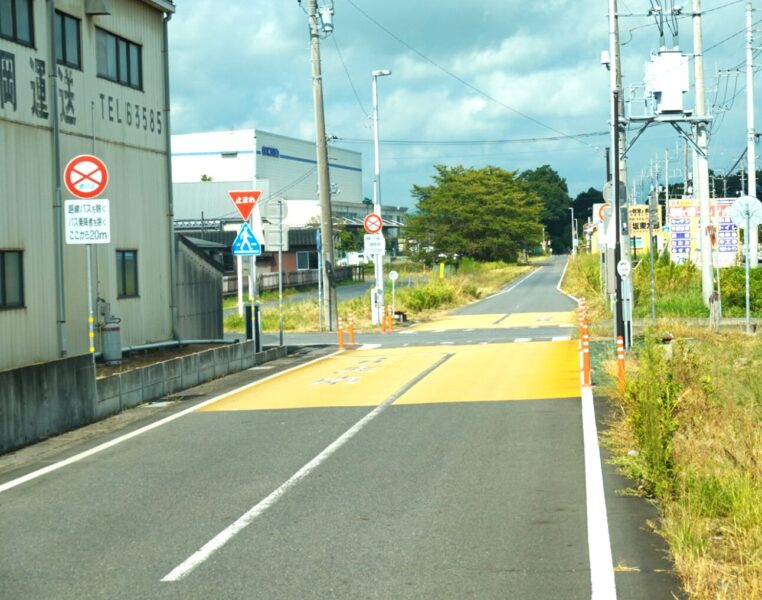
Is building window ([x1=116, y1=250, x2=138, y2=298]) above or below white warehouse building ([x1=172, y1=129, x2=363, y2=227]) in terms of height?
below

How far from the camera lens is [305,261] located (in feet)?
287

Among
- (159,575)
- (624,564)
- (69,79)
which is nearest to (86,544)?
(159,575)

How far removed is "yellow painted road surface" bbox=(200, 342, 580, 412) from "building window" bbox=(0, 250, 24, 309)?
3.77 metres

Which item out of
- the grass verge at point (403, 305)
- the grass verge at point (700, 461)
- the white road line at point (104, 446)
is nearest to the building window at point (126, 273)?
the white road line at point (104, 446)

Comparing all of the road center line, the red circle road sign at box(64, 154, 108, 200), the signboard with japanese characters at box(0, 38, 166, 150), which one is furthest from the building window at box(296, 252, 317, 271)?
the road center line

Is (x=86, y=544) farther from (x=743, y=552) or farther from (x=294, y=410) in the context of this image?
(x=294, y=410)

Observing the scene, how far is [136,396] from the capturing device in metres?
16.9

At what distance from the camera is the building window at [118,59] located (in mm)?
21219

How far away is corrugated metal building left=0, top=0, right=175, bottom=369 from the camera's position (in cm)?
1759

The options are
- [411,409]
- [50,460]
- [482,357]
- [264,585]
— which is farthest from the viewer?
[482,357]

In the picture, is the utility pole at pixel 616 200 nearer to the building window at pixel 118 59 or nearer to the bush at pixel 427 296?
the building window at pixel 118 59

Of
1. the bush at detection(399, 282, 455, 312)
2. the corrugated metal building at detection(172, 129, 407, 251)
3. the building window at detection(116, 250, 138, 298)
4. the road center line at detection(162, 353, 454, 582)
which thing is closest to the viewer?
the road center line at detection(162, 353, 454, 582)

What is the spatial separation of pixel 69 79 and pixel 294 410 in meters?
8.23

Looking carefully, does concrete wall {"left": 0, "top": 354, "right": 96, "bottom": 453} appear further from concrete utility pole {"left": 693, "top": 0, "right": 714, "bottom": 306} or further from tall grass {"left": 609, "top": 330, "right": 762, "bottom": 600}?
concrete utility pole {"left": 693, "top": 0, "right": 714, "bottom": 306}
